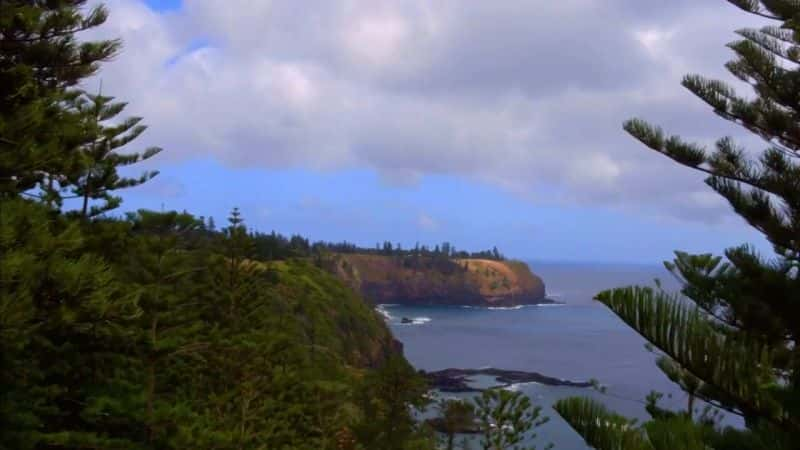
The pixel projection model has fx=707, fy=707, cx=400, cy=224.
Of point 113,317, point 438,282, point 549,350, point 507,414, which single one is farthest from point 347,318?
point 438,282

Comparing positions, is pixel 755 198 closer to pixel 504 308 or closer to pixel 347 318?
Result: pixel 347 318

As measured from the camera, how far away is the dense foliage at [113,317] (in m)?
6.09

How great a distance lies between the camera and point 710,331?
125 inches

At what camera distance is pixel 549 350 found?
58.2m

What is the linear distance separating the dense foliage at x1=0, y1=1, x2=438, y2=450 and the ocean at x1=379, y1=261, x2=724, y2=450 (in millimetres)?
10900

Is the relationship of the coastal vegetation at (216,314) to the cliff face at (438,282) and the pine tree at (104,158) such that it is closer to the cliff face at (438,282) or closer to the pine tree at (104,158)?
the pine tree at (104,158)

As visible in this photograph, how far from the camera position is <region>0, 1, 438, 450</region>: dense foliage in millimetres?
6094

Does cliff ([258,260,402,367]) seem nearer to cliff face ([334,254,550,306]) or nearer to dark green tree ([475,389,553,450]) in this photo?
dark green tree ([475,389,553,450])

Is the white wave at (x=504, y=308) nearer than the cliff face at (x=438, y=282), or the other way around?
the white wave at (x=504, y=308)

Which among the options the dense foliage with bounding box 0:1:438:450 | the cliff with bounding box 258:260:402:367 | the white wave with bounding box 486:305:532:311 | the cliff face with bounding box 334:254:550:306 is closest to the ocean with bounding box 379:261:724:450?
the white wave with bounding box 486:305:532:311

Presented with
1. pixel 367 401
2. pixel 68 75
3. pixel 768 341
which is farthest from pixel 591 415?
pixel 367 401

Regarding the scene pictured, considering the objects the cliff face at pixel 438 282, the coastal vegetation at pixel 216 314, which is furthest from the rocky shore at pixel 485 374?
the cliff face at pixel 438 282

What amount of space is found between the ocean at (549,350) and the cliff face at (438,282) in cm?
976

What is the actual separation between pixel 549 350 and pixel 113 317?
179ft
